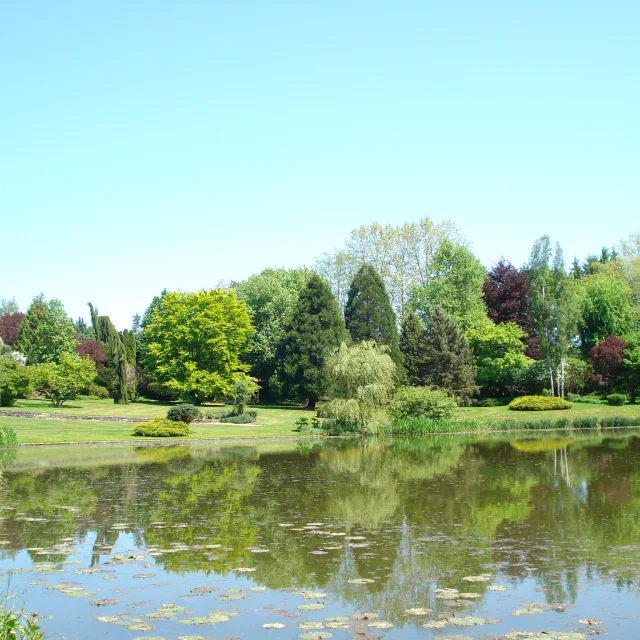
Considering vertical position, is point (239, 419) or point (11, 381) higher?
point (11, 381)

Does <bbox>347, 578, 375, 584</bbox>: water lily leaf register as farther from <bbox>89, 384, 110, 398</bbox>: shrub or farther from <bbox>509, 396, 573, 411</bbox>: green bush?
<bbox>89, 384, 110, 398</bbox>: shrub

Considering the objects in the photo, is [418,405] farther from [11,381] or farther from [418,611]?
[418,611]

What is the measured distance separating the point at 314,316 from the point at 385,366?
18.9m

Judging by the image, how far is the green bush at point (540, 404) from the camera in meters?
55.1

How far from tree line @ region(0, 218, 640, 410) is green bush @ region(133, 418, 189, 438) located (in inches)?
547

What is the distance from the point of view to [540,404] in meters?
55.2

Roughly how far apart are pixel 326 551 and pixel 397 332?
173ft

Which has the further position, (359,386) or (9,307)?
(9,307)

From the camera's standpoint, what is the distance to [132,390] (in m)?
64.6

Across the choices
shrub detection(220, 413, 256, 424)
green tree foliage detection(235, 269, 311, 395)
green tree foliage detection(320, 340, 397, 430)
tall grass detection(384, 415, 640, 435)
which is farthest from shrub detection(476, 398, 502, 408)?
shrub detection(220, 413, 256, 424)

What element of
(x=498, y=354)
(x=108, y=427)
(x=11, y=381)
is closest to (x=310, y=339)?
(x=498, y=354)

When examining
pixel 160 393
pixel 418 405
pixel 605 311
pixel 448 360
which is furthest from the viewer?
pixel 160 393

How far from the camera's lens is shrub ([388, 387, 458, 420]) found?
154 feet

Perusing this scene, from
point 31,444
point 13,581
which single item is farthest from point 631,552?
point 31,444
